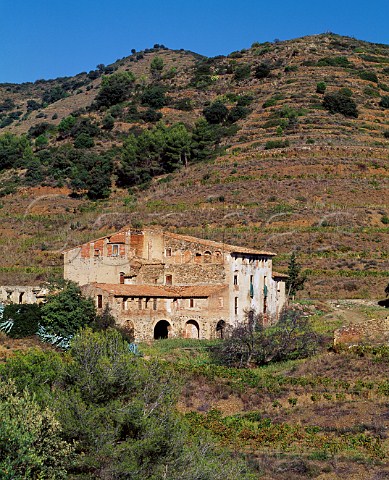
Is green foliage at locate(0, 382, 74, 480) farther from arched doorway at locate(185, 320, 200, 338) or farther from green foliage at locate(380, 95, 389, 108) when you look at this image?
green foliage at locate(380, 95, 389, 108)

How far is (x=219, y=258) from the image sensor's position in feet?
158


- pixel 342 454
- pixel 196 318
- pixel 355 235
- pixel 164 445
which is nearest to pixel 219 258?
pixel 196 318

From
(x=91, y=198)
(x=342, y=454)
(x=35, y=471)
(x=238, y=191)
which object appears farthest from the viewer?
(x=91, y=198)

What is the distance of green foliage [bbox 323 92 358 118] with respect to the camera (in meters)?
95.6

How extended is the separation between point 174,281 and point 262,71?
66.8m

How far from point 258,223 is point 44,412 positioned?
52.9 metres

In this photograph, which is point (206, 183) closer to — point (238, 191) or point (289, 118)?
point (238, 191)

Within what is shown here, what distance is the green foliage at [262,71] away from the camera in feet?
363

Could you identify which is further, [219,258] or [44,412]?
[219,258]

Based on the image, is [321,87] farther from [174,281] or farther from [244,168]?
[174,281]

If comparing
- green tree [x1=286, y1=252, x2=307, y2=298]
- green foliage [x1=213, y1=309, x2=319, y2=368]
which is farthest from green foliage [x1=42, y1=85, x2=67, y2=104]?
green foliage [x1=213, y1=309, x2=319, y2=368]

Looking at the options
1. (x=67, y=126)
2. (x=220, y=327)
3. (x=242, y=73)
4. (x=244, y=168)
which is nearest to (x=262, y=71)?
(x=242, y=73)

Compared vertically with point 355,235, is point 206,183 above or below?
above

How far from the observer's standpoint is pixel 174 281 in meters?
50.1
